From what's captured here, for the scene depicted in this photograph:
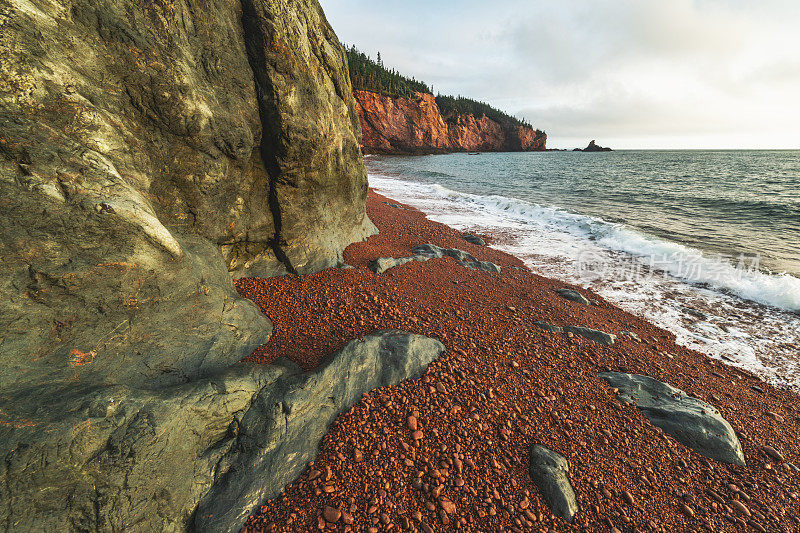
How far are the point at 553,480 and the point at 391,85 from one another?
4178 inches

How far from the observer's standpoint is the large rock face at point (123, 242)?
7.44 feet

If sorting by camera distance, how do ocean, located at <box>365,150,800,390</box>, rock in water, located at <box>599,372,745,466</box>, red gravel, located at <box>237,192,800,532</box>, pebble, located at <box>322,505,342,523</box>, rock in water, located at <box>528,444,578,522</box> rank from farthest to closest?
ocean, located at <box>365,150,800,390</box> → rock in water, located at <box>599,372,745,466</box> → rock in water, located at <box>528,444,578,522</box> → red gravel, located at <box>237,192,800,532</box> → pebble, located at <box>322,505,342,523</box>

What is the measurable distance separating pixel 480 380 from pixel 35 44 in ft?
19.6

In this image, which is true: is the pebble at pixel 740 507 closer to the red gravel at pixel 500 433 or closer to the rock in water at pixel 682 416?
the red gravel at pixel 500 433

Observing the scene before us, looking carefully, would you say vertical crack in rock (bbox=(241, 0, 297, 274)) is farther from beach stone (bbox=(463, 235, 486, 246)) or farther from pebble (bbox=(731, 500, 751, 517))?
beach stone (bbox=(463, 235, 486, 246))

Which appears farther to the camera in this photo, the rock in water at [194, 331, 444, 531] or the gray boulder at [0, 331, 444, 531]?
the rock in water at [194, 331, 444, 531]

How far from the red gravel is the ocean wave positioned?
5.14 meters

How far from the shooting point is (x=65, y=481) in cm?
213

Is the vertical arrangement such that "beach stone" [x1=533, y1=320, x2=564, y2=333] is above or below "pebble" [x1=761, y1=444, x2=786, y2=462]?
above

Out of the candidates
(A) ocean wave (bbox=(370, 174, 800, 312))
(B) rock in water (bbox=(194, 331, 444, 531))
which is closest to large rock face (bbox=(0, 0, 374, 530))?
(B) rock in water (bbox=(194, 331, 444, 531))

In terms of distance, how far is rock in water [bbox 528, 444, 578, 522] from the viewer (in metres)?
2.99

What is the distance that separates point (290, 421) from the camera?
314 cm

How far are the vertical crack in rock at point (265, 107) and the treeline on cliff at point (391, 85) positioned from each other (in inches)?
2415

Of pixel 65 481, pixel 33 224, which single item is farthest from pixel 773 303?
pixel 33 224
